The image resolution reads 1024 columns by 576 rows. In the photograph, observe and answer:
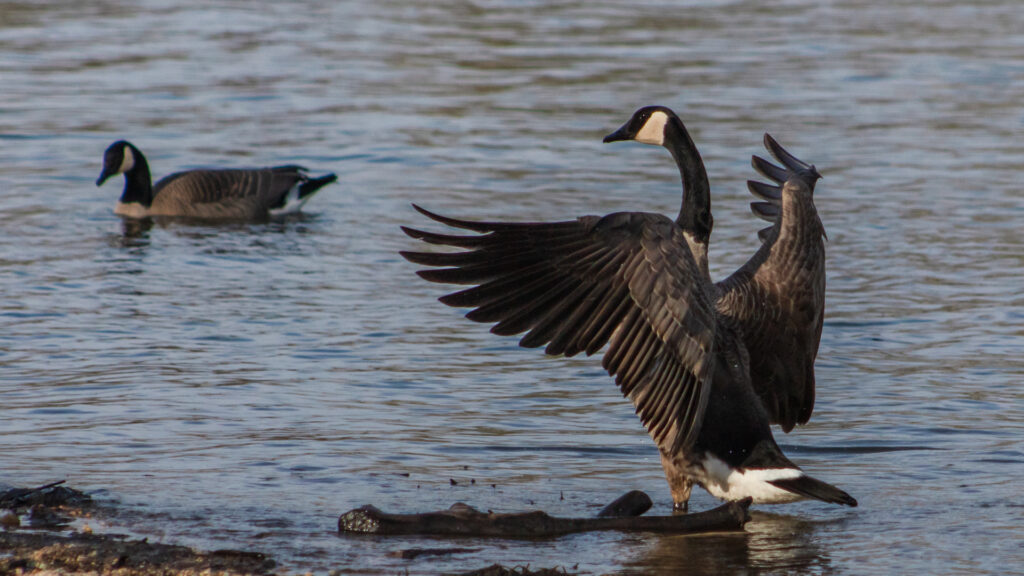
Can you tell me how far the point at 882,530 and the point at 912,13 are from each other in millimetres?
19924

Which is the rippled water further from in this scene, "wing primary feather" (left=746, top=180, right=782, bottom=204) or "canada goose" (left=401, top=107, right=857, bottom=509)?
"wing primary feather" (left=746, top=180, right=782, bottom=204)

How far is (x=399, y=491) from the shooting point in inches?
261

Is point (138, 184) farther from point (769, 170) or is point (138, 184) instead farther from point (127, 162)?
point (769, 170)

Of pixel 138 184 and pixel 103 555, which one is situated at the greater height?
pixel 138 184

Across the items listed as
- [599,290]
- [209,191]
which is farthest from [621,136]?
[209,191]

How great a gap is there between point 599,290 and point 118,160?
29.6ft

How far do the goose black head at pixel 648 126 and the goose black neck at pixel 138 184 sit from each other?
7862mm

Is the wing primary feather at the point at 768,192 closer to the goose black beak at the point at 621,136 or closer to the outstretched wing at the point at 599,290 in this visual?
the goose black beak at the point at 621,136

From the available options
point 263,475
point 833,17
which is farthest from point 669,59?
point 263,475

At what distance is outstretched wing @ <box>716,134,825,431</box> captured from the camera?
22.0 ft

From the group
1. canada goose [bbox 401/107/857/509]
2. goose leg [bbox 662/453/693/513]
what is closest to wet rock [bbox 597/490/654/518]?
goose leg [bbox 662/453/693/513]

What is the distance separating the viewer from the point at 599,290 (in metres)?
5.92

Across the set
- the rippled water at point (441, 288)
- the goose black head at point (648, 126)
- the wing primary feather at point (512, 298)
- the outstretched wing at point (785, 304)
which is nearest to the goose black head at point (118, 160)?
the rippled water at point (441, 288)

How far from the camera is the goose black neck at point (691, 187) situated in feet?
21.2
